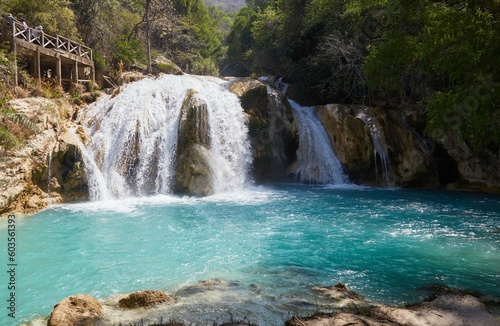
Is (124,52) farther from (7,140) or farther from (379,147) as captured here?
(379,147)

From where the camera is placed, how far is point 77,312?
4633mm

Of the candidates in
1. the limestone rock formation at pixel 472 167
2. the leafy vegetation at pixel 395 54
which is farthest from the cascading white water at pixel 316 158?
the limestone rock formation at pixel 472 167

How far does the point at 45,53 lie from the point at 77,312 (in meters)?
14.5

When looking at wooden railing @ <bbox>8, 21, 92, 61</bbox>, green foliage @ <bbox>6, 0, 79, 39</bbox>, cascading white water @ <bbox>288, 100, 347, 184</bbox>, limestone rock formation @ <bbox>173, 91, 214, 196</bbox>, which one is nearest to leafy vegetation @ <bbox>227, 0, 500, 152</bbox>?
cascading white water @ <bbox>288, 100, 347, 184</bbox>

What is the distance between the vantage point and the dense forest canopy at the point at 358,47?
5.56 metres

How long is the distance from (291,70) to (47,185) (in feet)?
51.4

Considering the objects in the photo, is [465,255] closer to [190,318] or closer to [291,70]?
[190,318]

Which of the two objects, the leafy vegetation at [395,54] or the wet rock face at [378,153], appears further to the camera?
the wet rock face at [378,153]

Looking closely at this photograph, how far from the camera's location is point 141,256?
311 inches

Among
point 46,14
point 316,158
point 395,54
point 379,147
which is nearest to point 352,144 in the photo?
point 379,147

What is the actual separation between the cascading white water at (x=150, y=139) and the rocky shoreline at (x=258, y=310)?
9072 millimetres

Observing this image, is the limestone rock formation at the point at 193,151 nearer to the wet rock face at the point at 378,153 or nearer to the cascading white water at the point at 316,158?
the cascading white water at the point at 316,158

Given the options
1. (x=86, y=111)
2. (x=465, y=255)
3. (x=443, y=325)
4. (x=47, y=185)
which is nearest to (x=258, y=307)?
(x=443, y=325)

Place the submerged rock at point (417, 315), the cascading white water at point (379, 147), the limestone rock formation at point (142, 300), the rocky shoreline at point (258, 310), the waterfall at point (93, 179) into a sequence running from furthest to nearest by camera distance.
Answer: the cascading white water at point (379, 147) → the waterfall at point (93, 179) → the limestone rock formation at point (142, 300) → the rocky shoreline at point (258, 310) → the submerged rock at point (417, 315)
